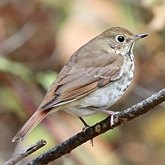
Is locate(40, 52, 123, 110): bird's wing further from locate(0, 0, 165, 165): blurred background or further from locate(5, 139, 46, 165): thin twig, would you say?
locate(5, 139, 46, 165): thin twig

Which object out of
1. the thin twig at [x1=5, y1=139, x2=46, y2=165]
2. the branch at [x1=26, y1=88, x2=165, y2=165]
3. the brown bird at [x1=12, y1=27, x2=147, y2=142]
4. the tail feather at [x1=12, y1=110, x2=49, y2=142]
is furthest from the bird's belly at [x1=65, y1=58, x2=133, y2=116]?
the thin twig at [x1=5, y1=139, x2=46, y2=165]

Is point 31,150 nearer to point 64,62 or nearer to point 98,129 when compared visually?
point 98,129

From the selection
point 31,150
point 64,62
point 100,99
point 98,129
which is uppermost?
point 31,150

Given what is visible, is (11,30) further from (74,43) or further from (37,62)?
(74,43)

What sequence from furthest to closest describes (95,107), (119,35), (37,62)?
(37,62)
(119,35)
(95,107)

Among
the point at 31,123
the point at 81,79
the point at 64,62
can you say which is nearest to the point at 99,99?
the point at 81,79

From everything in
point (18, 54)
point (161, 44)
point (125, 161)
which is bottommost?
point (125, 161)

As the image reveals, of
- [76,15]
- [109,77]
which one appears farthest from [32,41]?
[109,77]
